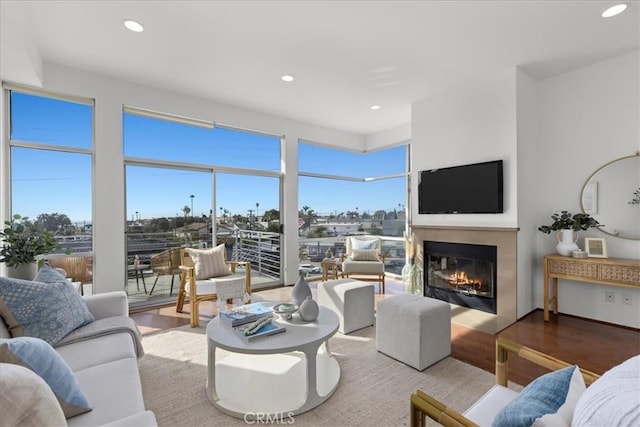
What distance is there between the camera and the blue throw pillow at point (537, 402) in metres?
0.85

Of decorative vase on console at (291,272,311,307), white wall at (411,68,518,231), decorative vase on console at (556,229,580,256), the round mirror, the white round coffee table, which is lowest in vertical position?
the white round coffee table

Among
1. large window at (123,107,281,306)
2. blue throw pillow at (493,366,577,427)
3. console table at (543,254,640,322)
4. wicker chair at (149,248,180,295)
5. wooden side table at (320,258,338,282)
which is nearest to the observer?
blue throw pillow at (493,366,577,427)

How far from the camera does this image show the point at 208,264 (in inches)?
149

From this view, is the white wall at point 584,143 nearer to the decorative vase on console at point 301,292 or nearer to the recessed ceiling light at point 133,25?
the decorative vase on console at point 301,292

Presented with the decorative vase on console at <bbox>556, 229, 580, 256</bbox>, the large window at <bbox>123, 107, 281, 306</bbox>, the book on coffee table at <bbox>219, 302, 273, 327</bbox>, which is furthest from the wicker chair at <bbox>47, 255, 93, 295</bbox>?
the decorative vase on console at <bbox>556, 229, 580, 256</bbox>

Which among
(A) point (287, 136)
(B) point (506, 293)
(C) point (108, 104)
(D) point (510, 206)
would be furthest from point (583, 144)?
(C) point (108, 104)

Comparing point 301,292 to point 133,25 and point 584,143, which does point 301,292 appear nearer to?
point 133,25

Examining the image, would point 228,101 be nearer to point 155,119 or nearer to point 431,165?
point 155,119

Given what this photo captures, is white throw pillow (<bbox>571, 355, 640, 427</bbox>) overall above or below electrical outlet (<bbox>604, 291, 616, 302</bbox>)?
above

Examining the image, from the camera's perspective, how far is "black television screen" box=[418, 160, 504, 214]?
3.47 metres

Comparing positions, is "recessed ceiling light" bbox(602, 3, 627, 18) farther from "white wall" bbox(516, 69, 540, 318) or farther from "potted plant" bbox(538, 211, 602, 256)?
"potted plant" bbox(538, 211, 602, 256)

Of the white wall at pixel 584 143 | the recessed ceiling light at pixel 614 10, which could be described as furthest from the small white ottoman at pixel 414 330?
the recessed ceiling light at pixel 614 10

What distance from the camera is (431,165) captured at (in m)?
4.17

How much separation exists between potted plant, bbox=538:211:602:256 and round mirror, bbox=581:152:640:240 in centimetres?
11
